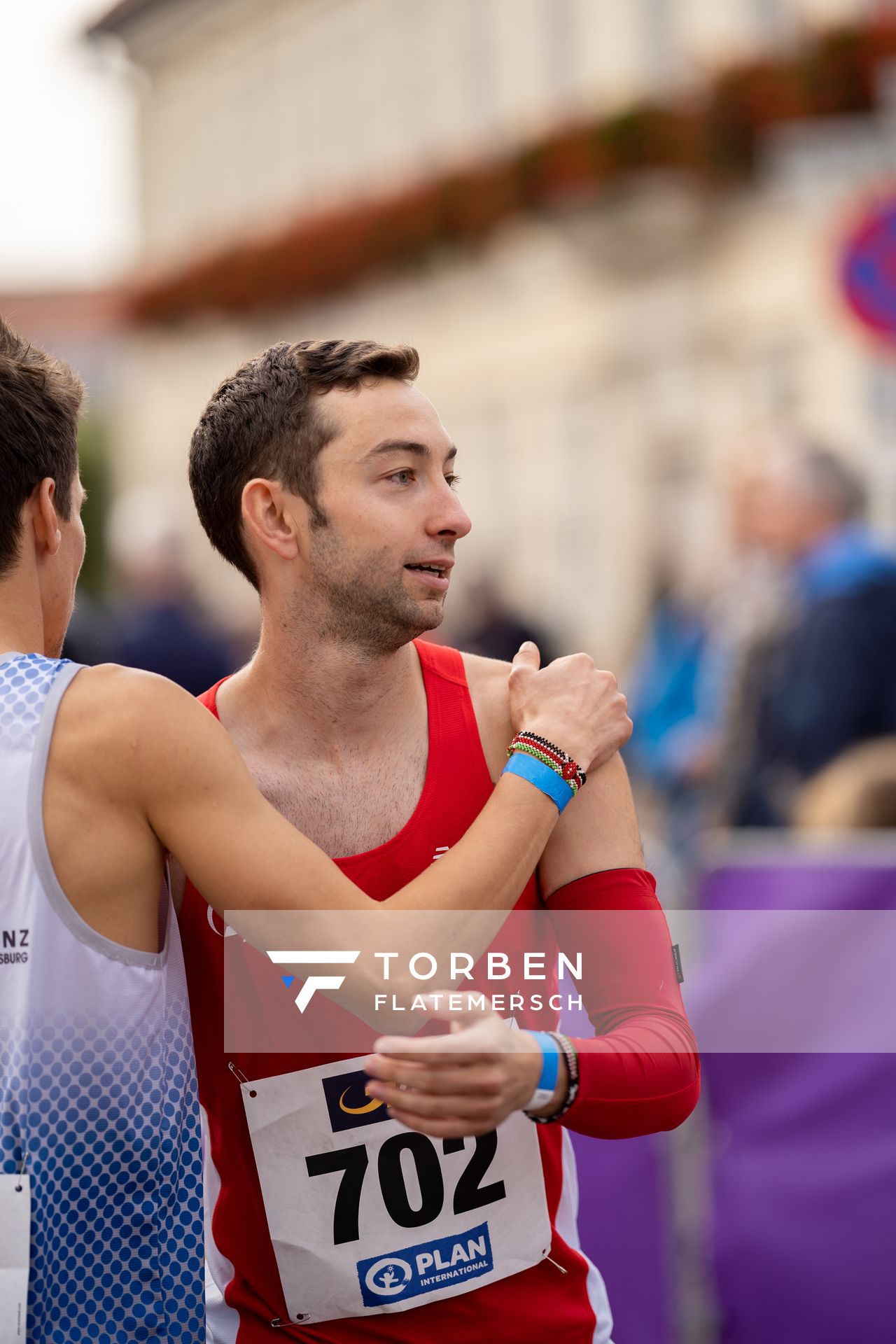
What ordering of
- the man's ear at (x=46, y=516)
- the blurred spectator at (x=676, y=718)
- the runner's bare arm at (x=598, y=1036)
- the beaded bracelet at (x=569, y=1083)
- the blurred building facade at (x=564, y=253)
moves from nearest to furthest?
the runner's bare arm at (x=598, y=1036) < the beaded bracelet at (x=569, y=1083) < the man's ear at (x=46, y=516) < the blurred spectator at (x=676, y=718) < the blurred building facade at (x=564, y=253)

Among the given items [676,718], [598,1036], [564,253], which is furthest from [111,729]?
[564,253]

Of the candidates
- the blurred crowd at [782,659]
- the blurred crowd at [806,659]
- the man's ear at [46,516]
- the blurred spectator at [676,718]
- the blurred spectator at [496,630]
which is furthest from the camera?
the blurred spectator at [496,630]

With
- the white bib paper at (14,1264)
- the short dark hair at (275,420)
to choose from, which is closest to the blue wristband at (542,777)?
the short dark hair at (275,420)

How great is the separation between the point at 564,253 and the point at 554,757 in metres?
17.9

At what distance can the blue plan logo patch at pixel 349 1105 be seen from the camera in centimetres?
251

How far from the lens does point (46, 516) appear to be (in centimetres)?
233

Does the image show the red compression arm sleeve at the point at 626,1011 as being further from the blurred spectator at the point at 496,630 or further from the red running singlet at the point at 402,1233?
the blurred spectator at the point at 496,630

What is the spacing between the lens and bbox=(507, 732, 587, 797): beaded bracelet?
7.99ft

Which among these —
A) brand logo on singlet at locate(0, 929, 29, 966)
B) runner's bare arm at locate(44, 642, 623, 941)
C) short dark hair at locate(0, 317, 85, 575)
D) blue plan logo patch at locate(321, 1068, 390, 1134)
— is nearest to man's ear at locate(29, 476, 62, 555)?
short dark hair at locate(0, 317, 85, 575)

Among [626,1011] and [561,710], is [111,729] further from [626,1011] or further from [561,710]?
[626,1011]

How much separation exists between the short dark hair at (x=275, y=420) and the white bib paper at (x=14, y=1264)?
3.33 feet

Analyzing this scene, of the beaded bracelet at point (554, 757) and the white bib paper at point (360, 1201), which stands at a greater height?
the beaded bracelet at point (554, 757)

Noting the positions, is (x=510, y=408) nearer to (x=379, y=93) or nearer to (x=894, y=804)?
(x=379, y=93)

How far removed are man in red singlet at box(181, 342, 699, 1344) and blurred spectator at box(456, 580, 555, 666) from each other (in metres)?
6.61
